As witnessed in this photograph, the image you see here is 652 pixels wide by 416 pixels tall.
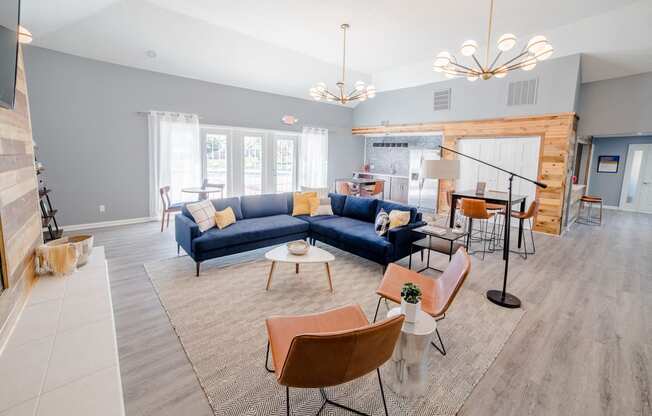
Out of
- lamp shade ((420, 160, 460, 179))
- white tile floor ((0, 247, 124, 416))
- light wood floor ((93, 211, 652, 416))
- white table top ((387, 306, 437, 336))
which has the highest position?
lamp shade ((420, 160, 460, 179))

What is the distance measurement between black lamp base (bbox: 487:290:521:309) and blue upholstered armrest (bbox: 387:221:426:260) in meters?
1.03

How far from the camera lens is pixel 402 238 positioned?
12.0 ft

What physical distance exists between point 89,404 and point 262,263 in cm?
268

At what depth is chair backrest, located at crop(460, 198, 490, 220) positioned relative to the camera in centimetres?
450

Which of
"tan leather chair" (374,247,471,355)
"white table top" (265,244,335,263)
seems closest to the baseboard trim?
"white table top" (265,244,335,263)

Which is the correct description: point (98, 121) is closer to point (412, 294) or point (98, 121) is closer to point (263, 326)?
point (263, 326)

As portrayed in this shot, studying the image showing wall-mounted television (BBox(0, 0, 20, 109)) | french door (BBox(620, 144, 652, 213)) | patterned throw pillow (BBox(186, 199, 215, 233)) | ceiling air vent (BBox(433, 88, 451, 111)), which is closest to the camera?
wall-mounted television (BBox(0, 0, 20, 109))

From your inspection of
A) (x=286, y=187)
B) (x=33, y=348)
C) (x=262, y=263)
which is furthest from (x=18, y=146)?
(x=286, y=187)

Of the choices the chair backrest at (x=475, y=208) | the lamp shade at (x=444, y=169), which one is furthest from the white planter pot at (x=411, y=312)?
the chair backrest at (x=475, y=208)

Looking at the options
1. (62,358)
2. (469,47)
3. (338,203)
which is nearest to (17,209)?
(62,358)

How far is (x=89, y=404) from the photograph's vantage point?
1.26 meters

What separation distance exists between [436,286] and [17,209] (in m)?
3.05

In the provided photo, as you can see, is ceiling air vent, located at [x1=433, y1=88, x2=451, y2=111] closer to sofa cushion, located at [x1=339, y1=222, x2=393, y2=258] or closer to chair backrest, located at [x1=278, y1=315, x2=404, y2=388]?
sofa cushion, located at [x1=339, y1=222, x2=393, y2=258]

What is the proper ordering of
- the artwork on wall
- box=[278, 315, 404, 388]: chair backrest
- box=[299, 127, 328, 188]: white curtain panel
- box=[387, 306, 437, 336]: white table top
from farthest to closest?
the artwork on wall, box=[299, 127, 328, 188]: white curtain panel, box=[387, 306, 437, 336]: white table top, box=[278, 315, 404, 388]: chair backrest
